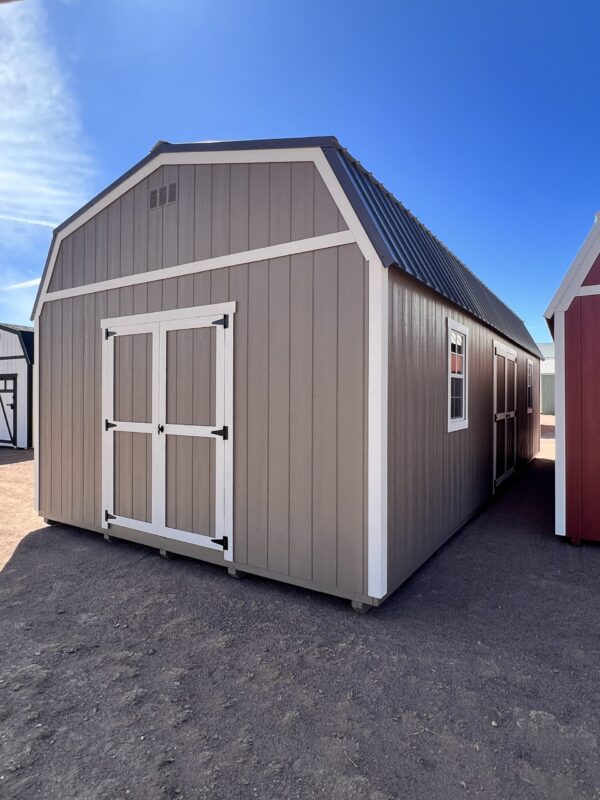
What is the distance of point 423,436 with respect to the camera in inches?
143

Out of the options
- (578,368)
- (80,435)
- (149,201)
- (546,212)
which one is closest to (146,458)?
(80,435)

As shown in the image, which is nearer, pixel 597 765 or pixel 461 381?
pixel 597 765

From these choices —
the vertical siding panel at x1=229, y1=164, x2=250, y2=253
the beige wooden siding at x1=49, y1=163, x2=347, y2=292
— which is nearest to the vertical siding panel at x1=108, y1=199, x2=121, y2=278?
the beige wooden siding at x1=49, y1=163, x2=347, y2=292

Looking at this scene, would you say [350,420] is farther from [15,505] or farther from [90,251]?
[15,505]

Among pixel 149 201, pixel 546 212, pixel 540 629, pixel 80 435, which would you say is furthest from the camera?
pixel 546 212

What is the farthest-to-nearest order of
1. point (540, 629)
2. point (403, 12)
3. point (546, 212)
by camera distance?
1. point (546, 212)
2. point (403, 12)
3. point (540, 629)

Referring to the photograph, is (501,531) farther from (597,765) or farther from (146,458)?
(146,458)

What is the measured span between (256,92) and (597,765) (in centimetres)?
711

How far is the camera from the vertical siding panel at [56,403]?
4859 millimetres

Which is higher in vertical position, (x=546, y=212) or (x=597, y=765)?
(x=546, y=212)

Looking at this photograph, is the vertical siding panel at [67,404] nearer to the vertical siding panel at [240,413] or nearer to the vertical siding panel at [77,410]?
the vertical siding panel at [77,410]

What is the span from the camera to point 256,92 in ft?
18.7

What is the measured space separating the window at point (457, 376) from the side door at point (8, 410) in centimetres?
1273

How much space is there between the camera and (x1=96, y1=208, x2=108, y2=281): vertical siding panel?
4375mm
